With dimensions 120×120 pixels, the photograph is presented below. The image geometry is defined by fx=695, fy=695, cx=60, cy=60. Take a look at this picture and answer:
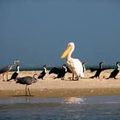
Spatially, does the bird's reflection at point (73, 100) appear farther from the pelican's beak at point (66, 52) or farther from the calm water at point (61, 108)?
the pelican's beak at point (66, 52)

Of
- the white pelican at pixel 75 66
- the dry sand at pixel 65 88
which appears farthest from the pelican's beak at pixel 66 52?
the dry sand at pixel 65 88

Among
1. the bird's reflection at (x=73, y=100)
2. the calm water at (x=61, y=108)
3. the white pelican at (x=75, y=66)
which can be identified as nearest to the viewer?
the calm water at (x=61, y=108)

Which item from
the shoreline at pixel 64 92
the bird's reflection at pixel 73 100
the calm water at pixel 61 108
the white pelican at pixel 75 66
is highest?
the white pelican at pixel 75 66

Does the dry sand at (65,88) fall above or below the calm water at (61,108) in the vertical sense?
above

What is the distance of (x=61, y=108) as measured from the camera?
19.0 meters

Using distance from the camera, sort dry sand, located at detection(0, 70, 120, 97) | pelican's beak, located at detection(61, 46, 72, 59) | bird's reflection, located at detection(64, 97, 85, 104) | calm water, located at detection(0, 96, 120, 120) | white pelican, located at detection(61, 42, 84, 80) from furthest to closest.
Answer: pelican's beak, located at detection(61, 46, 72, 59), white pelican, located at detection(61, 42, 84, 80), dry sand, located at detection(0, 70, 120, 97), bird's reflection, located at detection(64, 97, 85, 104), calm water, located at detection(0, 96, 120, 120)

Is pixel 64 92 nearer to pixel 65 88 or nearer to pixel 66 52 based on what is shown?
pixel 65 88

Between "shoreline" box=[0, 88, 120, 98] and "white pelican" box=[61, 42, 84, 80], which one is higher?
"white pelican" box=[61, 42, 84, 80]

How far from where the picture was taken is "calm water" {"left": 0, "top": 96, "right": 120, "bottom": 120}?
56.2ft

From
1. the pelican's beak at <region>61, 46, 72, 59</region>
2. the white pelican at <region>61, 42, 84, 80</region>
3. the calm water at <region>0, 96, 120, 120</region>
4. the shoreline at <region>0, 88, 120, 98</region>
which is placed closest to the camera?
the calm water at <region>0, 96, 120, 120</region>

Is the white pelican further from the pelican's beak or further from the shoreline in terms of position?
the shoreline

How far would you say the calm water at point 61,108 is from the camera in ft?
56.2

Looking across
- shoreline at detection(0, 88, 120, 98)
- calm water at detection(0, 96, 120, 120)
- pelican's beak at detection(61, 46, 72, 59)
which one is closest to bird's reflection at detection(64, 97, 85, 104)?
calm water at detection(0, 96, 120, 120)

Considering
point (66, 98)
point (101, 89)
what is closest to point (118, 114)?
point (66, 98)
